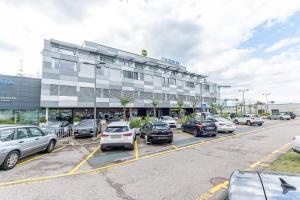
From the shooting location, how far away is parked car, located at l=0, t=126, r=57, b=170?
6.96 m

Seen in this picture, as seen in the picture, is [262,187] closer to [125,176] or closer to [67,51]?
[125,176]

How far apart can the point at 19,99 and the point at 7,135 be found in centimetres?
2254

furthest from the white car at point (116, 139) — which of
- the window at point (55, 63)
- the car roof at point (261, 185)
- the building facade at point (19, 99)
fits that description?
the building facade at point (19, 99)

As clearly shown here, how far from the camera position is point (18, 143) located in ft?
25.1

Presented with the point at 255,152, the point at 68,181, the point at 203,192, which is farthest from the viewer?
the point at 255,152

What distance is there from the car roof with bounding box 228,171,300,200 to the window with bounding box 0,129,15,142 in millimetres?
8512

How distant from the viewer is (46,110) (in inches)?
1030

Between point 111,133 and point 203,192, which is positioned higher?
point 111,133

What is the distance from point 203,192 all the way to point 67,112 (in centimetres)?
2885

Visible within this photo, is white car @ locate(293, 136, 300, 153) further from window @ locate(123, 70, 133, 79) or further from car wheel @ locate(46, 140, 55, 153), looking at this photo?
window @ locate(123, 70, 133, 79)

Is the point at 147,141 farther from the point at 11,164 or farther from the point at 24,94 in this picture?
the point at 24,94

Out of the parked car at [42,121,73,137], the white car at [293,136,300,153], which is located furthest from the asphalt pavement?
the parked car at [42,121,73,137]

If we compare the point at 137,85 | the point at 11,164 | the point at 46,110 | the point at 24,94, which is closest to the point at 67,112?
the point at 46,110

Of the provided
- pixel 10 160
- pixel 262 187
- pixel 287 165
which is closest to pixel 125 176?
pixel 10 160
